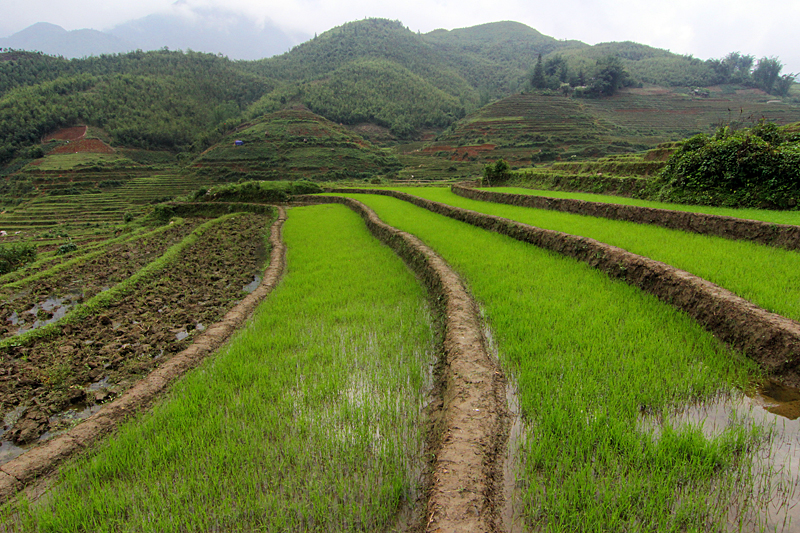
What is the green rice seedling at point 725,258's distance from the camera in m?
3.51

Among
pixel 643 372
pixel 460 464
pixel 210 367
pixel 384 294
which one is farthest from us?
pixel 384 294

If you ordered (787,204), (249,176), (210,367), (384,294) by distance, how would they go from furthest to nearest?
(249,176) < (787,204) < (384,294) < (210,367)

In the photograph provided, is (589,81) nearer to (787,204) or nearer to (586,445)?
(787,204)

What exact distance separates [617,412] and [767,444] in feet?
2.45

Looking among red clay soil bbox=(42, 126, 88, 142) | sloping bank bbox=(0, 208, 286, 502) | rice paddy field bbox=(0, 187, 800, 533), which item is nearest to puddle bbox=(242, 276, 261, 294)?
sloping bank bbox=(0, 208, 286, 502)

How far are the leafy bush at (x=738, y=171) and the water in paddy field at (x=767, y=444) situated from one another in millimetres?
8235

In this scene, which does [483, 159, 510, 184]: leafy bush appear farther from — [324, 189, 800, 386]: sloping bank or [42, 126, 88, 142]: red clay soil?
[42, 126, 88, 142]: red clay soil

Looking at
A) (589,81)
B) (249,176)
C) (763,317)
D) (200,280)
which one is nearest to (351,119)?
(249,176)

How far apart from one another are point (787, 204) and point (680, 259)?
574 cm

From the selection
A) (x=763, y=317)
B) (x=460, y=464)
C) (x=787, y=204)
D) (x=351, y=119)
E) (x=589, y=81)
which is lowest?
(x=460, y=464)

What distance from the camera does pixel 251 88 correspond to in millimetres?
96688

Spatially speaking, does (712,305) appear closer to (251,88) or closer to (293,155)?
(293,155)

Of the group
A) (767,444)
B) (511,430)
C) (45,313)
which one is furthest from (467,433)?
(45,313)

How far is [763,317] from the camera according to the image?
288cm
